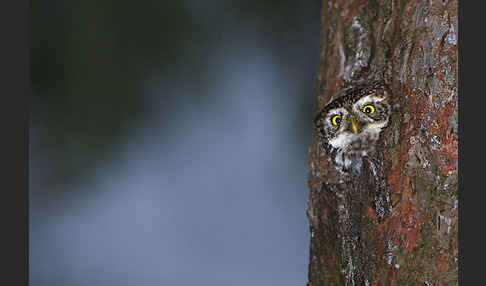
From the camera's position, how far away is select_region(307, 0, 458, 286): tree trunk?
1006mm

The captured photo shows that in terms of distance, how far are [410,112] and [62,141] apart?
74.2 inches

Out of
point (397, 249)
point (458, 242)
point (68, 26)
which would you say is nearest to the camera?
point (458, 242)

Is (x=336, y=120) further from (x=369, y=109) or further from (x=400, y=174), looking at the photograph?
(x=400, y=174)

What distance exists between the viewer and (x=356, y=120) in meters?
1.17

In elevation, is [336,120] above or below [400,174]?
above

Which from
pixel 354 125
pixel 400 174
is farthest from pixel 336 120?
pixel 400 174

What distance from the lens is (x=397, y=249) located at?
1.05m

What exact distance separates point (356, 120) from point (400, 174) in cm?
19

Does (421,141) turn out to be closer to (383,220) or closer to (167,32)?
(383,220)

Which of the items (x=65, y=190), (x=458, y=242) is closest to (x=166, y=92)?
(x=65, y=190)

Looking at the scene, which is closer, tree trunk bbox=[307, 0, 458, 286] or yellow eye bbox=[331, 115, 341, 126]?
tree trunk bbox=[307, 0, 458, 286]

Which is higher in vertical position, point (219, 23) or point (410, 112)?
point (219, 23)

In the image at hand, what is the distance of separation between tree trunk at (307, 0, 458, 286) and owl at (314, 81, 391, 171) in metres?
0.02

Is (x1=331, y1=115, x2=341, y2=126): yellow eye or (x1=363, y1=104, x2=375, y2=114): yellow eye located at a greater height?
(x1=363, y1=104, x2=375, y2=114): yellow eye
